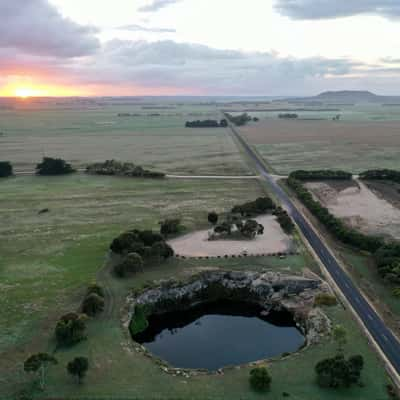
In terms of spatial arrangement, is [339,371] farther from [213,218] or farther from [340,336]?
[213,218]

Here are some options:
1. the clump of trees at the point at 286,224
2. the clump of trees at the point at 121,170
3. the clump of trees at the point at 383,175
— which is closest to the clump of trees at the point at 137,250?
the clump of trees at the point at 286,224

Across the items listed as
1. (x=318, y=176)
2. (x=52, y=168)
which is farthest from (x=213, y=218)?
(x=52, y=168)

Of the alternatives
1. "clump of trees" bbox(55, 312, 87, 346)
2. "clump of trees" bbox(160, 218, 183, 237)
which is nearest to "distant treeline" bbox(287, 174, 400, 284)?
"clump of trees" bbox(160, 218, 183, 237)

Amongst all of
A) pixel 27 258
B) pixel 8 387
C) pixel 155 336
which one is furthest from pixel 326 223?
pixel 8 387

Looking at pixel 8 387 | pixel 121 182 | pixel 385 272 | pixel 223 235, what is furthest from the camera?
pixel 121 182

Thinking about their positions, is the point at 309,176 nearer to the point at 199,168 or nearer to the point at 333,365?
the point at 199,168

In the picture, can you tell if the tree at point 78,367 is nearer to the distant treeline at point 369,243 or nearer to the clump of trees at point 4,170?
the distant treeline at point 369,243
